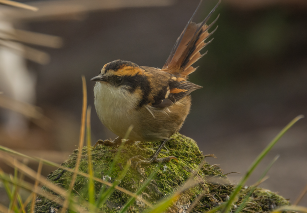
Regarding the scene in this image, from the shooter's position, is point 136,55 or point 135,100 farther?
point 136,55

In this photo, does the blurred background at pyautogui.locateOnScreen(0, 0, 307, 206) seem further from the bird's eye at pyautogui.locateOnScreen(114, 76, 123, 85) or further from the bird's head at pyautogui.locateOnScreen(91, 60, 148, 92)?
the bird's eye at pyautogui.locateOnScreen(114, 76, 123, 85)

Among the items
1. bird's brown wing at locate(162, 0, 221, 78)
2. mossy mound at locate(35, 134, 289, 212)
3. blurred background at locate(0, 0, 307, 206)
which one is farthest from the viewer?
blurred background at locate(0, 0, 307, 206)

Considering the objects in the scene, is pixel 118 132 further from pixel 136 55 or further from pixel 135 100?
pixel 136 55

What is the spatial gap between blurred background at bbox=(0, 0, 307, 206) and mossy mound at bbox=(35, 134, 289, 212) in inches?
273

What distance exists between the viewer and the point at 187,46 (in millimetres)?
5293

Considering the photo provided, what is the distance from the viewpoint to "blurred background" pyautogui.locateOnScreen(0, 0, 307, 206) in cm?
1095

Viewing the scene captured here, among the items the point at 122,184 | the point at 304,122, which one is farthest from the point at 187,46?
the point at 304,122

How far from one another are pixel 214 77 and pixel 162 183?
371 inches

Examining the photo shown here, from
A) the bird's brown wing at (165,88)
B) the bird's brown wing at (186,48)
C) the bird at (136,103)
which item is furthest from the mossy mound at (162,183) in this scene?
the bird's brown wing at (186,48)

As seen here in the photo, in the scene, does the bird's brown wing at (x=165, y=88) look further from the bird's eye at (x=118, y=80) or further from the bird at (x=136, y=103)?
the bird's eye at (x=118, y=80)

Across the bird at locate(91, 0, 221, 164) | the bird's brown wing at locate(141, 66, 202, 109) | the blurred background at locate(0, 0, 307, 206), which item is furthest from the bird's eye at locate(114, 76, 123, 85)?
the blurred background at locate(0, 0, 307, 206)

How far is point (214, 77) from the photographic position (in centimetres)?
1199

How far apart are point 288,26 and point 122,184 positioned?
428 inches

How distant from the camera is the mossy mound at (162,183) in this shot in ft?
8.84
